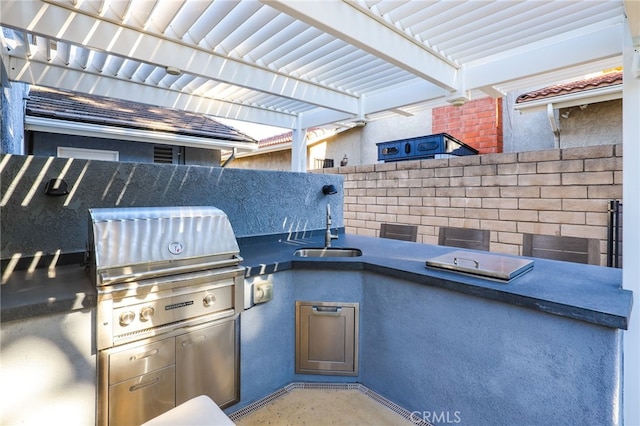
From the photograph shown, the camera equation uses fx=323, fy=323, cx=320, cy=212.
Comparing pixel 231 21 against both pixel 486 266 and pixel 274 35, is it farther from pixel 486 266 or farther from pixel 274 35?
pixel 486 266

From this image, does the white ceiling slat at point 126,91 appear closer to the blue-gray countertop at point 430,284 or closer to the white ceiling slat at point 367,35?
the blue-gray countertop at point 430,284

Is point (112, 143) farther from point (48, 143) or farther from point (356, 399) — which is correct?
point (356, 399)

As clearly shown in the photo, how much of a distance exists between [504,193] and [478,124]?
3.78 m

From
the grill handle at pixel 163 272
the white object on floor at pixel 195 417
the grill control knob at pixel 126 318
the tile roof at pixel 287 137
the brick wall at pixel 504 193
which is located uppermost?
the tile roof at pixel 287 137

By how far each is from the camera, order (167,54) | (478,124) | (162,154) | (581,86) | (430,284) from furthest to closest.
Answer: (478,124) → (162,154) → (581,86) → (167,54) → (430,284)

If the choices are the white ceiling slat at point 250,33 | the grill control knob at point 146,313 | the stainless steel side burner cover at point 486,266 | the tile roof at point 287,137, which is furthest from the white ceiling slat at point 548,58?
the tile roof at point 287,137

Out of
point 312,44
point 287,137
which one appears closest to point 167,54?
point 312,44

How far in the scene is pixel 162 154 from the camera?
21.6ft

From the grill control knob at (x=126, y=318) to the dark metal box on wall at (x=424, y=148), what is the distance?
4.98 metres

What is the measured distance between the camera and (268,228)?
3350 mm

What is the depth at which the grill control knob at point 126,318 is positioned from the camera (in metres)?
1.71

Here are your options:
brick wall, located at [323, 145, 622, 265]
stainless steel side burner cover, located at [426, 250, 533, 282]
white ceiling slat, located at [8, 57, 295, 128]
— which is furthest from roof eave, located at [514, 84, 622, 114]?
white ceiling slat, located at [8, 57, 295, 128]

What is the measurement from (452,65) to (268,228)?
2.87m

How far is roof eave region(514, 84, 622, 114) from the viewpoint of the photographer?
454 centimetres
